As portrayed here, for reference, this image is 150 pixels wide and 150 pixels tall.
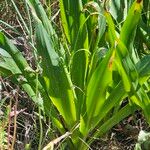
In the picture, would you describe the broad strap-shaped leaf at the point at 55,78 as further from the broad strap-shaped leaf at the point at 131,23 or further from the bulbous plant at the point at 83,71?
the broad strap-shaped leaf at the point at 131,23

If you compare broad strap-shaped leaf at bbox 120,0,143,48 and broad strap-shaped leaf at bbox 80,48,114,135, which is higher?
broad strap-shaped leaf at bbox 120,0,143,48

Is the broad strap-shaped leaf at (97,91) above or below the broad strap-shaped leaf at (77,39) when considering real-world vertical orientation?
below

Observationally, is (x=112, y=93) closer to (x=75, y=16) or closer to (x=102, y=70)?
(x=102, y=70)

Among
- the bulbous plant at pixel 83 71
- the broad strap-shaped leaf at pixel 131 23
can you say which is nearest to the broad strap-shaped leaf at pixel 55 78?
the bulbous plant at pixel 83 71

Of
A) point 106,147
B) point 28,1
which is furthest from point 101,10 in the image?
point 106,147

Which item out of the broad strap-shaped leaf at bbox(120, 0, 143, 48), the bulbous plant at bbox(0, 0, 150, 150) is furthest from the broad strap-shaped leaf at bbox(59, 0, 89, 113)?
the broad strap-shaped leaf at bbox(120, 0, 143, 48)

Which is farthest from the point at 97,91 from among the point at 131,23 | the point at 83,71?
the point at 131,23

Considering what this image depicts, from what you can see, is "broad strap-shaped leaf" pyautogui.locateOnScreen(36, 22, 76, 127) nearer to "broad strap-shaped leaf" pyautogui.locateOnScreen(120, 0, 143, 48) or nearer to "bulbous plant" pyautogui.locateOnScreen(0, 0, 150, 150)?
"bulbous plant" pyautogui.locateOnScreen(0, 0, 150, 150)

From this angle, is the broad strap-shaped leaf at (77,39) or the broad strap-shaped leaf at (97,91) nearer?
the broad strap-shaped leaf at (97,91)
